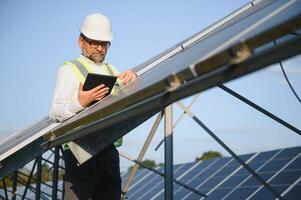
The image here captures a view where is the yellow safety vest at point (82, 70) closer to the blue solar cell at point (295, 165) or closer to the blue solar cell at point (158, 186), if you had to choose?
the blue solar cell at point (295, 165)

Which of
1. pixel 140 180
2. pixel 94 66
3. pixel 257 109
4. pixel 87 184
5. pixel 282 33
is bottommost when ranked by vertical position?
pixel 282 33

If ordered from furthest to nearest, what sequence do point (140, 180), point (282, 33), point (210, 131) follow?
point (140, 180) → point (210, 131) → point (282, 33)

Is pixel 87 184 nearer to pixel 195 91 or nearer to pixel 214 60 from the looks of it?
pixel 195 91

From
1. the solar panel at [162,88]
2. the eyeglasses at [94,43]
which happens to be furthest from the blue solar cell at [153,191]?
the solar panel at [162,88]

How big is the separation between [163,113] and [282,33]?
7.45ft

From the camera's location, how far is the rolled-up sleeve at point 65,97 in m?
3.50

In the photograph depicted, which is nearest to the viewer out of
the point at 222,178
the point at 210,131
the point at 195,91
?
the point at 195,91

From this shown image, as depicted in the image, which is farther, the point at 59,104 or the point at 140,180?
the point at 140,180

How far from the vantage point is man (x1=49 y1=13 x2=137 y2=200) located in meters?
3.52

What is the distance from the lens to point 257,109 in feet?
14.0

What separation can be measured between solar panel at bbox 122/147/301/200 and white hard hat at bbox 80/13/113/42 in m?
4.64

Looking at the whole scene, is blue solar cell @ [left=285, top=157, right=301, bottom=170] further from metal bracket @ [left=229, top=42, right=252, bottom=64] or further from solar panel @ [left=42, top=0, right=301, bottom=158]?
metal bracket @ [left=229, top=42, right=252, bottom=64]

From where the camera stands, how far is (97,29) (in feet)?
12.5

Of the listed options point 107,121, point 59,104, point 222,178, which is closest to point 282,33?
point 107,121
